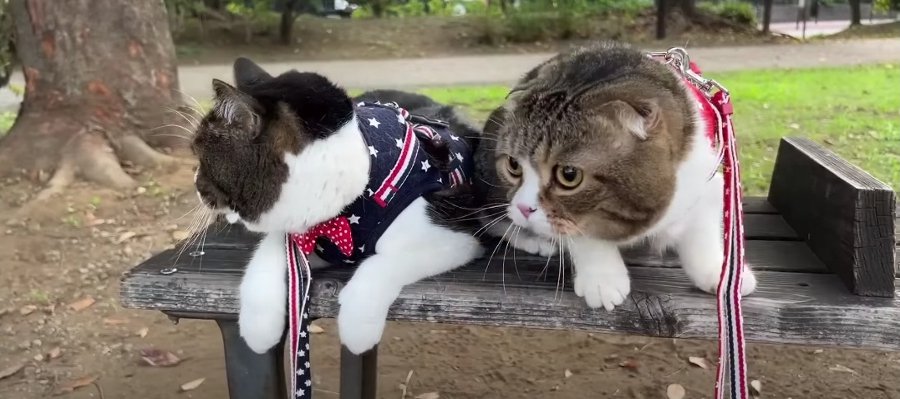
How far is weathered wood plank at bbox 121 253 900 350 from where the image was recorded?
4.89 ft

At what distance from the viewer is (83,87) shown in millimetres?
4191

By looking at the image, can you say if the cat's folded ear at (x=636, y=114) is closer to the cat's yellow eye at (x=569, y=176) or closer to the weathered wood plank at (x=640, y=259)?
the cat's yellow eye at (x=569, y=176)

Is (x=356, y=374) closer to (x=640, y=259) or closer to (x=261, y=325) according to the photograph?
(x=261, y=325)

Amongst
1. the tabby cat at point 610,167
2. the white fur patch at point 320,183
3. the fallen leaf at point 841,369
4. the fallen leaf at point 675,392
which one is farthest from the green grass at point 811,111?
the white fur patch at point 320,183

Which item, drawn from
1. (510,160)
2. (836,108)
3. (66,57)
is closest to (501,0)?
(836,108)

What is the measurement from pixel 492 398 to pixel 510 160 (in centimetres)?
123

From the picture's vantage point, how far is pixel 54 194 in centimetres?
389

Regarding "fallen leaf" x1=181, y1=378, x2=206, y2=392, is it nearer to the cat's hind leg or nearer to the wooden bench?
the wooden bench

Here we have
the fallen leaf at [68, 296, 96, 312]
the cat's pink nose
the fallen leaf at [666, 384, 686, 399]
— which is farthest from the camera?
the fallen leaf at [68, 296, 96, 312]

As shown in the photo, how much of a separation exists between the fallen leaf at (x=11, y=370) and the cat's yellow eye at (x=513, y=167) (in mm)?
2145

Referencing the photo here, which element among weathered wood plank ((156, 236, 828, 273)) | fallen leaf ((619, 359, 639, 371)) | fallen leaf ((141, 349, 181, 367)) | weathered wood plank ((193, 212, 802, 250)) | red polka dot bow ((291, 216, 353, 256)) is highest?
red polka dot bow ((291, 216, 353, 256))

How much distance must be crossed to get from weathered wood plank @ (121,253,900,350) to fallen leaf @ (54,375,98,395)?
1.07 metres

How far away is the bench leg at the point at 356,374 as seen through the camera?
66.2 inches

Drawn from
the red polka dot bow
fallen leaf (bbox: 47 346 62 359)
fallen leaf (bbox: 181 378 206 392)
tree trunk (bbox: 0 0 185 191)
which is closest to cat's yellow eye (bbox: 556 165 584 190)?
the red polka dot bow
